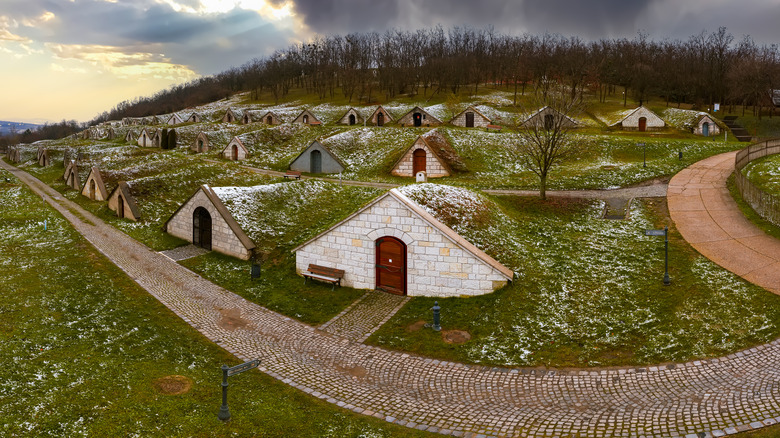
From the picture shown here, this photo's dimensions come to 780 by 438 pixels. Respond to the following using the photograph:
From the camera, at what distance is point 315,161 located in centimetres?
5394

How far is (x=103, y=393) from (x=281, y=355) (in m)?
5.87

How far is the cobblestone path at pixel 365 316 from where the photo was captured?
20.8 m

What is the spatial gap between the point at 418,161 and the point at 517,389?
117 ft

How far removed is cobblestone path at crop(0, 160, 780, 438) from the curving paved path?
6.95m

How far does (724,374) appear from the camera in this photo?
15.6 m

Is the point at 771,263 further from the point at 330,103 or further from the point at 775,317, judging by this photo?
the point at 330,103

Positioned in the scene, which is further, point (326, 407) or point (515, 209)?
point (515, 209)

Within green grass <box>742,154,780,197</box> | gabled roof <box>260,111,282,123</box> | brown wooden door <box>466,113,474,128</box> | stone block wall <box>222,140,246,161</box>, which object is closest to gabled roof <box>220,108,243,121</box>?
gabled roof <box>260,111,282,123</box>

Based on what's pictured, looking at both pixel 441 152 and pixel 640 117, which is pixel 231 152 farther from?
pixel 640 117

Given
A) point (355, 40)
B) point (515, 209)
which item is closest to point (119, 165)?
point (515, 209)

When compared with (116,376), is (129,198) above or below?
above

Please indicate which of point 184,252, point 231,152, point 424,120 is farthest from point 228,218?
point 424,120

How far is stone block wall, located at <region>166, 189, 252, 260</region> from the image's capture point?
30469mm

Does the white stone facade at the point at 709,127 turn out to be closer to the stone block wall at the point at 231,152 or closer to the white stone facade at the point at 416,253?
the stone block wall at the point at 231,152
